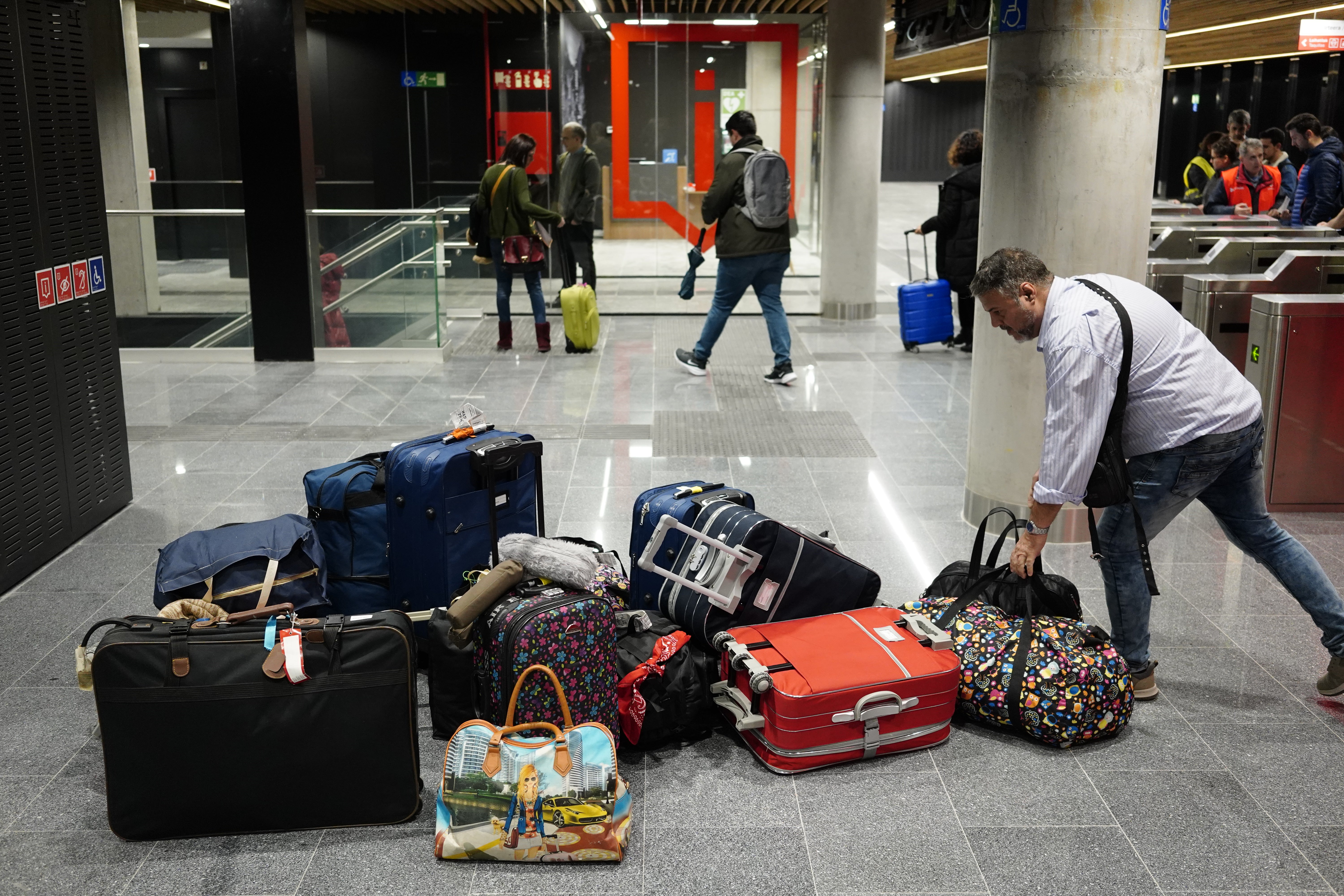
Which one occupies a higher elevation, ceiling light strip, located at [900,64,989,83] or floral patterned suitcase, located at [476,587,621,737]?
ceiling light strip, located at [900,64,989,83]

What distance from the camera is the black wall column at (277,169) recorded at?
9.02 m

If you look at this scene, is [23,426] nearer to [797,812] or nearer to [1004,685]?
[797,812]

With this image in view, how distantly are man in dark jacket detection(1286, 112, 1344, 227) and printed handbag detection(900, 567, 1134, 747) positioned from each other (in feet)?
30.9

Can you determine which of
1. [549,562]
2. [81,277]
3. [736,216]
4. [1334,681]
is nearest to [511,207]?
[736,216]

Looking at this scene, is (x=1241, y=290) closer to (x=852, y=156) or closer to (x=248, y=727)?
(x=852, y=156)

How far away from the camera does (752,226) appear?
8.30 metres

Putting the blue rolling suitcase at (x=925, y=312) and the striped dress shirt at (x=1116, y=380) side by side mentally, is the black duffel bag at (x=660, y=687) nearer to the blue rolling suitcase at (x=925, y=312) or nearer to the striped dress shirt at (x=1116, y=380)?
the striped dress shirt at (x=1116, y=380)

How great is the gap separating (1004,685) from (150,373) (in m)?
7.70

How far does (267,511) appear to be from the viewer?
5.71m

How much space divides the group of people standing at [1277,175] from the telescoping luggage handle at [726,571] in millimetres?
9391

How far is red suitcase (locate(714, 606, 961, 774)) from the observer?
335 cm

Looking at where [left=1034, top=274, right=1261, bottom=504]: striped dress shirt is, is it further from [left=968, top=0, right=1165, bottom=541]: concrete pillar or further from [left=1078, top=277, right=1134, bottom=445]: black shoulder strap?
[left=968, top=0, right=1165, bottom=541]: concrete pillar

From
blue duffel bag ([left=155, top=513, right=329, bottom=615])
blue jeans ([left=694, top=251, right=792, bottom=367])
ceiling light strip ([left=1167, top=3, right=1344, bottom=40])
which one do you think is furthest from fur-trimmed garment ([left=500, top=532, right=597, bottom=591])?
ceiling light strip ([left=1167, top=3, right=1344, bottom=40])

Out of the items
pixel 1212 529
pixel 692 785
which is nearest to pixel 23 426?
pixel 692 785
